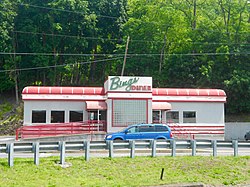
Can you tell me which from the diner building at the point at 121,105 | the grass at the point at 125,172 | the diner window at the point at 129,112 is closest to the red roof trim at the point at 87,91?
the diner building at the point at 121,105

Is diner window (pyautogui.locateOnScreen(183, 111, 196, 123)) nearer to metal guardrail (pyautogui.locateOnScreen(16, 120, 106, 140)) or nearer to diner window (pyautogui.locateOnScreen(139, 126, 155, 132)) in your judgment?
metal guardrail (pyautogui.locateOnScreen(16, 120, 106, 140))

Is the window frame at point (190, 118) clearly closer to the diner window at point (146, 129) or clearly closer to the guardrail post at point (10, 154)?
the diner window at point (146, 129)

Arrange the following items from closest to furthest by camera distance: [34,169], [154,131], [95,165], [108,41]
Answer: [34,169] → [95,165] → [154,131] → [108,41]

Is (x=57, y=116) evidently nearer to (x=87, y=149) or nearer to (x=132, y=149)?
(x=132, y=149)

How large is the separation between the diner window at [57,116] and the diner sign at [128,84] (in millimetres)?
4714

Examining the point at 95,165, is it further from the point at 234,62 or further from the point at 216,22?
the point at 216,22

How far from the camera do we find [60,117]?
35.5 metres

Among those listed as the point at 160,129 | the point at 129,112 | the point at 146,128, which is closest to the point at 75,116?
the point at 129,112

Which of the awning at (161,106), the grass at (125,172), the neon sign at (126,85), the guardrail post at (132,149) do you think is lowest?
the grass at (125,172)

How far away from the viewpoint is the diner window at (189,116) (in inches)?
1464

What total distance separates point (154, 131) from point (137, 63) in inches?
1148

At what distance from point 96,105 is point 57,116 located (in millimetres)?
3653

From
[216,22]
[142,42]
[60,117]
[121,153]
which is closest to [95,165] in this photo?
[121,153]

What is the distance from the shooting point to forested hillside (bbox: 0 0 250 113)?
5169 centimetres
